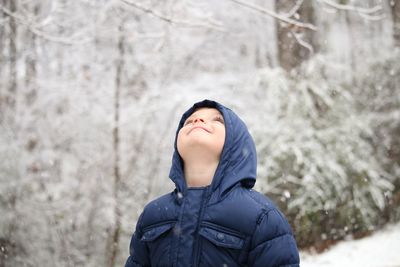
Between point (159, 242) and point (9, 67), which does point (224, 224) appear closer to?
point (159, 242)

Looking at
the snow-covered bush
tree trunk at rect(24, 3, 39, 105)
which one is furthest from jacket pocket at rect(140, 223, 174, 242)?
tree trunk at rect(24, 3, 39, 105)

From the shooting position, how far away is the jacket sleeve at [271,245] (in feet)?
5.95

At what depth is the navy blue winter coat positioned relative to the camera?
1844 mm

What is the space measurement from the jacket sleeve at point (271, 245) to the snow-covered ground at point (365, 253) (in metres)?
4.65

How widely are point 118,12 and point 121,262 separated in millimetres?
3699

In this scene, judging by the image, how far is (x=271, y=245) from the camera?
1833 mm

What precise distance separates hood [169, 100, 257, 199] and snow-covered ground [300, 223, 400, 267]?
461 cm

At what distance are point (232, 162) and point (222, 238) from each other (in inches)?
14.5

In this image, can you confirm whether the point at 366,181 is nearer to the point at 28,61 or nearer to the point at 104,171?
the point at 104,171

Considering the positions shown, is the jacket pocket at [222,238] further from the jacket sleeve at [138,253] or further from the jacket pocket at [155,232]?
the jacket sleeve at [138,253]

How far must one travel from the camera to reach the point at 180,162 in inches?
84.1

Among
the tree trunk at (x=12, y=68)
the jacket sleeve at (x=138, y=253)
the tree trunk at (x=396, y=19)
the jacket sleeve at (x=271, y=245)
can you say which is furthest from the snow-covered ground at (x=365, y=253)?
the tree trunk at (x=12, y=68)

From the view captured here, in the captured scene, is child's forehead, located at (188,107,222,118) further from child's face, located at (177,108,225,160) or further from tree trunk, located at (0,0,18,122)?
tree trunk, located at (0,0,18,122)

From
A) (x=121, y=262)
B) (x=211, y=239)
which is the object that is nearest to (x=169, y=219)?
(x=211, y=239)
